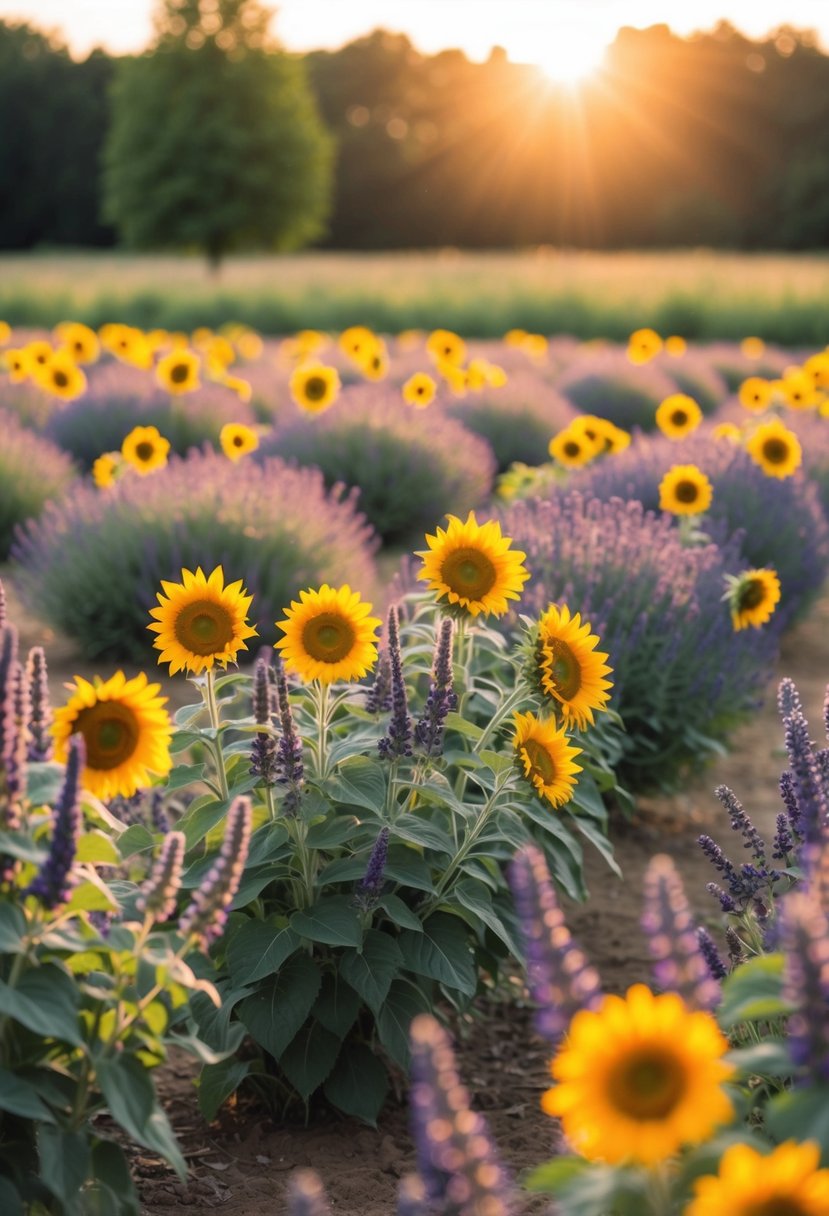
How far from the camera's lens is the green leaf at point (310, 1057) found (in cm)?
238

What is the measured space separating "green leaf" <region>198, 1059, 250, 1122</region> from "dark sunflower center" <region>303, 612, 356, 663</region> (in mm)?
755

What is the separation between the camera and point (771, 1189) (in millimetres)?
1057

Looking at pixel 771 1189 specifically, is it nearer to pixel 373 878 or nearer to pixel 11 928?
pixel 11 928

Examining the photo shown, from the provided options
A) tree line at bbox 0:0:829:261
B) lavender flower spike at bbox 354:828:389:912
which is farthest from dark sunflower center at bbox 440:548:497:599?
tree line at bbox 0:0:829:261

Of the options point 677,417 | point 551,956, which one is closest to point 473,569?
point 551,956

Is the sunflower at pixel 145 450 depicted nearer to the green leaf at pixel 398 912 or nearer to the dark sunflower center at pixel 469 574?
the dark sunflower center at pixel 469 574

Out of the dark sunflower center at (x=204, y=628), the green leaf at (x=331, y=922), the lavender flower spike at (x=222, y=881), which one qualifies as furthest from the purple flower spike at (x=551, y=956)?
the dark sunflower center at (x=204, y=628)

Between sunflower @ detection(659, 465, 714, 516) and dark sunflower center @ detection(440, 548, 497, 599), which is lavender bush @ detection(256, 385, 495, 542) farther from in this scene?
dark sunflower center @ detection(440, 548, 497, 599)

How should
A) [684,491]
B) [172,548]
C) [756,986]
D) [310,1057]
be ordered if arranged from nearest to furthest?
[756,986]
[310,1057]
[684,491]
[172,548]

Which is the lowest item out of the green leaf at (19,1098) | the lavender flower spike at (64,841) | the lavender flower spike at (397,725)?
the green leaf at (19,1098)

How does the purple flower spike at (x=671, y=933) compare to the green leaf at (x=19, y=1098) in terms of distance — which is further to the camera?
the green leaf at (x=19, y=1098)

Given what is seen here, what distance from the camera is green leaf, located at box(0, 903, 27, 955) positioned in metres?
1.52

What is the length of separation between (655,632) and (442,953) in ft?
6.59

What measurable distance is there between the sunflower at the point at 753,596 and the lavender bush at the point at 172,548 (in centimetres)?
211
